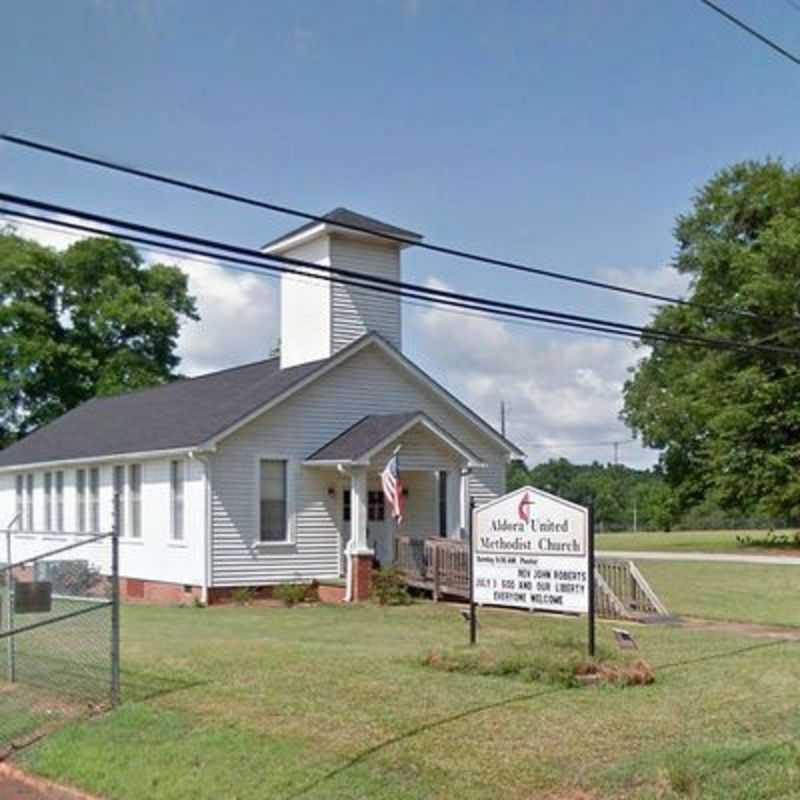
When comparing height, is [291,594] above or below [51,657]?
below

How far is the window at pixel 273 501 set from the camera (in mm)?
23750

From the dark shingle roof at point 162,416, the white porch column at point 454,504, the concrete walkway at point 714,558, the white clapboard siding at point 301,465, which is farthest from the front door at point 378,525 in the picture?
the concrete walkway at point 714,558

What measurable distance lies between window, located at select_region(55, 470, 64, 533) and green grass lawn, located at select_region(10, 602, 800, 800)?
16661 millimetres

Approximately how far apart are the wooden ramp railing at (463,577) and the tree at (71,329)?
29687 millimetres

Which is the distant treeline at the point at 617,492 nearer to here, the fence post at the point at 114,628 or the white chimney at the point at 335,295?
the white chimney at the point at 335,295

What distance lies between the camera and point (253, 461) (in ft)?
77.1

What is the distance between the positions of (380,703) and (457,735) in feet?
4.68

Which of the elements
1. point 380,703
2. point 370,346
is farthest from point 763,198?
point 380,703

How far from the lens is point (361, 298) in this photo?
2580 cm

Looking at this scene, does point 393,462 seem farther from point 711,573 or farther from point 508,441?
point 711,573

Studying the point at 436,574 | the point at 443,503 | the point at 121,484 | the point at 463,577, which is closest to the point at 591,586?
the point at 463,577

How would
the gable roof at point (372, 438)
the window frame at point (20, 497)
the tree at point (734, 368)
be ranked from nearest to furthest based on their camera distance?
the gable roof at point (372, 438)
the window frame at point (20, 497)
the tree at point (734, 368)

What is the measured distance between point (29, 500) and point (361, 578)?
13.5 meters

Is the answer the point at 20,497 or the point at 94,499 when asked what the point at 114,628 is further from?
the point at 20,497
